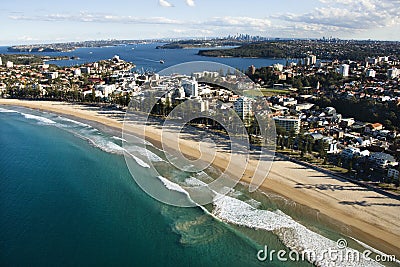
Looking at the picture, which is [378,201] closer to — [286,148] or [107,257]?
[286,148]

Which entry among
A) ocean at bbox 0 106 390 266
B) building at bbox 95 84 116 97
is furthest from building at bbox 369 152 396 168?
building at bbox 95 84 116 97

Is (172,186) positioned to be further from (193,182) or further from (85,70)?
(85,70)

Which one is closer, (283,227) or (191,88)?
(283,227)

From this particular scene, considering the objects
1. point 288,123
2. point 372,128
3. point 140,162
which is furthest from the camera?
point 372,128

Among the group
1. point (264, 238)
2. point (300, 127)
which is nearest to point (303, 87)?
point (300, 127)

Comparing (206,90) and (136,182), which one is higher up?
(206,90)

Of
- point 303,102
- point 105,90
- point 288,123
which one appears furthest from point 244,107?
point 105,90
